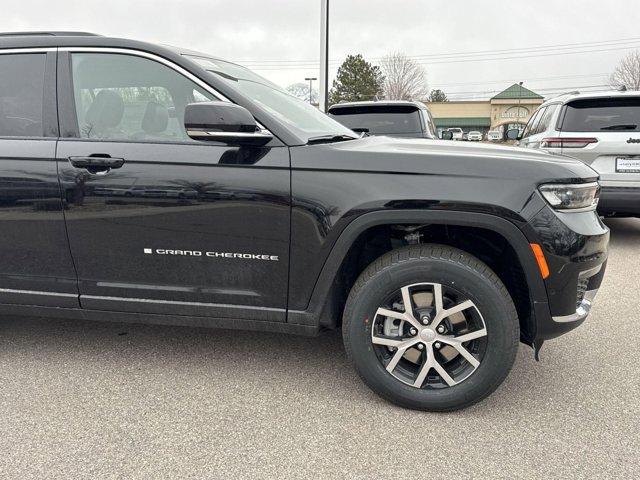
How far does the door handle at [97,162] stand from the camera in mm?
2627

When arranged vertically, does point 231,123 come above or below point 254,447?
above

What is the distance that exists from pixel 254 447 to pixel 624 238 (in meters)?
6.10

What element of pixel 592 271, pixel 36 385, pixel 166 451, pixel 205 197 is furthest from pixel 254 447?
pixel 592 271

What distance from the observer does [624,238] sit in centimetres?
659

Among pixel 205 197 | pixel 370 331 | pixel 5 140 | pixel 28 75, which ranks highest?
pixel 28 75

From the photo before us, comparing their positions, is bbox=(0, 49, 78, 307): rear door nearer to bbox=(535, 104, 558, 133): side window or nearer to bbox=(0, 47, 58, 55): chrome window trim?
bbox=(0, 47, 58, 55): chrome window trim

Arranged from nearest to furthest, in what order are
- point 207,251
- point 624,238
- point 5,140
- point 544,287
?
point 544,287 → point 207,251 → point 5,140 → point 624,238

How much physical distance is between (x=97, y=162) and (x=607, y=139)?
17.1ft

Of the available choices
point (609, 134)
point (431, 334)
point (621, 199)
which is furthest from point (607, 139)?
point (431, 334)

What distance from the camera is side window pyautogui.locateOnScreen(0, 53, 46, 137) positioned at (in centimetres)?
283

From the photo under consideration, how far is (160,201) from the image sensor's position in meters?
2.59

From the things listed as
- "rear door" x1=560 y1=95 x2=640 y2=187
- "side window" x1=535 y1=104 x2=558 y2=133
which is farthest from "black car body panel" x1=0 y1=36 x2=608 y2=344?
"side window" x1=535 y1=104 x2=558 y2=133

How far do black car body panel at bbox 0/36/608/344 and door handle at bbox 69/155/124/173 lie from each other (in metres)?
0.02

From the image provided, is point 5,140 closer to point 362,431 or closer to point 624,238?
point 362,431
